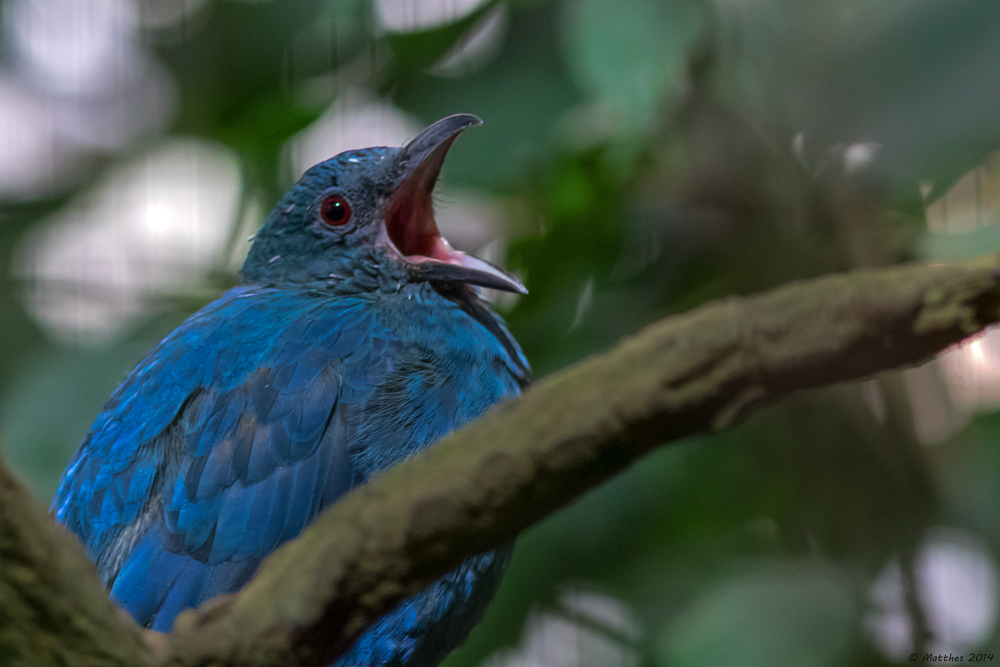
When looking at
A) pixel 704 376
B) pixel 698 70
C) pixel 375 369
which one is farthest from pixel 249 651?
pixel 698 70

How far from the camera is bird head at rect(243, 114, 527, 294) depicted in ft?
7.92

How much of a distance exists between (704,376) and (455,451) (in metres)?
0.30

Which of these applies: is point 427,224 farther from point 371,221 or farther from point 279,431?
point 279,431

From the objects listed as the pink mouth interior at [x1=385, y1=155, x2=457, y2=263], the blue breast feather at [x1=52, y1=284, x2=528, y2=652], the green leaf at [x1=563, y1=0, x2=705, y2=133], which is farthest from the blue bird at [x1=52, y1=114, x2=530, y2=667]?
the green leaf at [x1=563, y1=0, x2=705, y2=133]

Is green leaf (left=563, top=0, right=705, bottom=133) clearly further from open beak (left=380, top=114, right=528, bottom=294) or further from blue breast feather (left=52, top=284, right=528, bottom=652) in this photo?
blue breast feather (left=52, top=284, right=528, bottom=652)

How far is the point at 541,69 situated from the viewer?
116 inches

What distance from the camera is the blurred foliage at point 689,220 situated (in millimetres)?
2354

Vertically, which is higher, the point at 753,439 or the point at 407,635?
the point at 407,635

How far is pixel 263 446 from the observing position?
78.4 inches

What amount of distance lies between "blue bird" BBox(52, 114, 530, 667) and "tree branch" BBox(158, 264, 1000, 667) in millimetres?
751

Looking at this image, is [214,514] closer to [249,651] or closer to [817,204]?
[249,651]

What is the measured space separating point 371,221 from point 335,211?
98 millimetres

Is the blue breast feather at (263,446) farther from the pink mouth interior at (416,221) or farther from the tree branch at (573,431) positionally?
the tree branch at (573,431)

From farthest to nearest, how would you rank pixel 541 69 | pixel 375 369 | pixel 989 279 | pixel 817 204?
pixel 817 204
pixel 541 69
pixel 375 369
pixel 989 279
